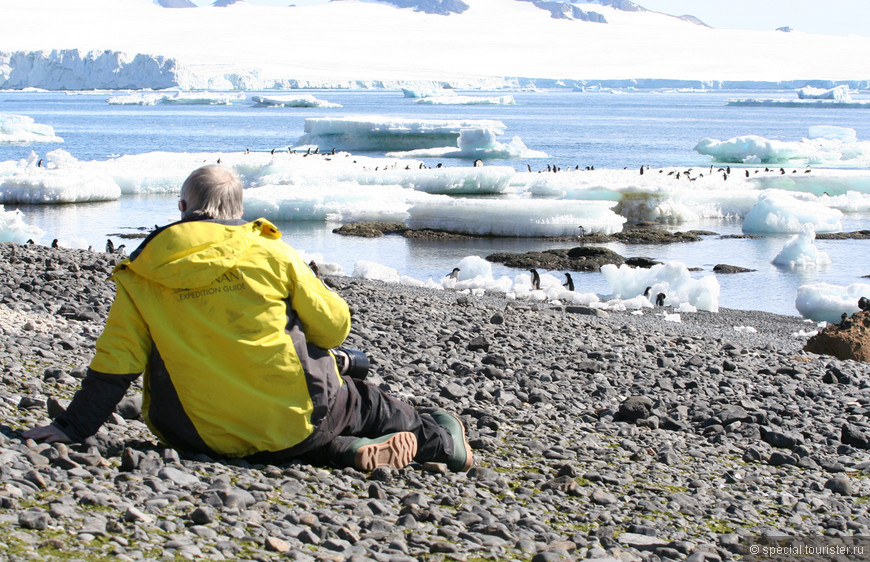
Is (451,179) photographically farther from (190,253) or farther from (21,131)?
(21,131)

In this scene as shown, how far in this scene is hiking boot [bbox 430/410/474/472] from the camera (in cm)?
335

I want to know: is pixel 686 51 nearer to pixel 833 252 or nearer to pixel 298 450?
pixel 833 252

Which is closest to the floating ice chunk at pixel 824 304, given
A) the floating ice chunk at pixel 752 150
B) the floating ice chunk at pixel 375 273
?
the floating ice chunk at pixel 375 273

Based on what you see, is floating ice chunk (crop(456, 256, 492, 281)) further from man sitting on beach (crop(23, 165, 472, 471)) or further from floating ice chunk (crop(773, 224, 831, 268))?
man sitting on beach (crop(23, 165, 472, 471))

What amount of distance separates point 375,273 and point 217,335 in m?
8.46

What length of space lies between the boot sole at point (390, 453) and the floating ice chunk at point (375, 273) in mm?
7897

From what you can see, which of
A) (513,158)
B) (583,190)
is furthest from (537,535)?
(513,158)

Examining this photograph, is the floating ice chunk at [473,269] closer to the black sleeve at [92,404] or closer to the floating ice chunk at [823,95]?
the black sleeve at [92,404]

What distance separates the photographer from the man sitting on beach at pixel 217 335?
2.84 metres

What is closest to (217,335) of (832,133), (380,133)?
(380,133)

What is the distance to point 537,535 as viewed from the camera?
2.80 meters

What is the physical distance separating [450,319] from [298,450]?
3.77 meters

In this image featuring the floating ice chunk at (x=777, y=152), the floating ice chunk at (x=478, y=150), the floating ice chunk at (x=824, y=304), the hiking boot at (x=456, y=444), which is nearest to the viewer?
the hiking boot at (x=456, y=444)

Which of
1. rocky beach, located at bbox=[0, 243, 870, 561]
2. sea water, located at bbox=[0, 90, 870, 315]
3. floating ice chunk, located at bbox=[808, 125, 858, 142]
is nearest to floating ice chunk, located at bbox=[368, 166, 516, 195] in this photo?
sea water, located at bbox=[0, 90, 870, 315]
